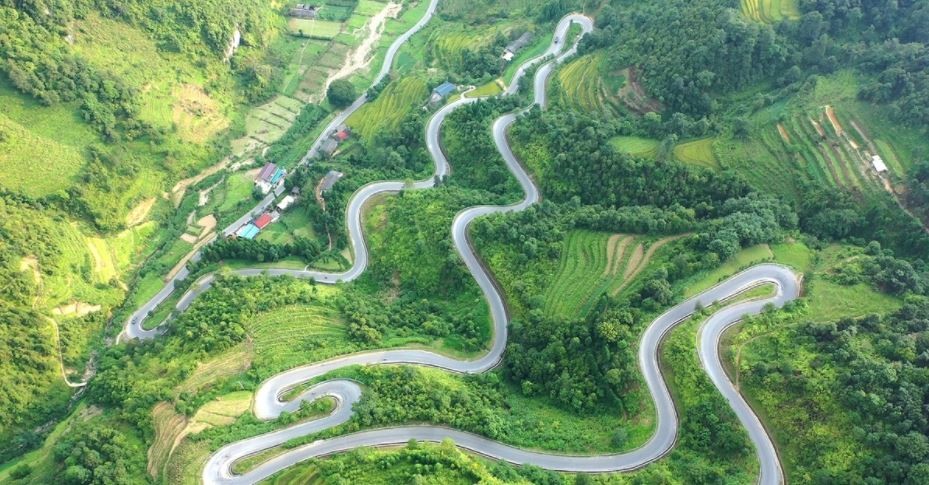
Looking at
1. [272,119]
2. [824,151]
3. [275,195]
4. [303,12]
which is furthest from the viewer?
[303,12]

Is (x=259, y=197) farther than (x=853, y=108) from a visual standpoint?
Yes

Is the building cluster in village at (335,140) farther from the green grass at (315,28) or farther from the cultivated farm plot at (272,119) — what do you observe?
the green grass at (315,28)

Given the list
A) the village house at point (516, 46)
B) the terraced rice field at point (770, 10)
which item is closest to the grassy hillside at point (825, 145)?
the terraced rice field at point (770, 10)

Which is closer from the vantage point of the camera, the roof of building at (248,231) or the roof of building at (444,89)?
the roof of building at (248,231)

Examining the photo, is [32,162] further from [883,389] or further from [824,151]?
[824,151]

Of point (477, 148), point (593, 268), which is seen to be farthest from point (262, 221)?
point (593, 268)

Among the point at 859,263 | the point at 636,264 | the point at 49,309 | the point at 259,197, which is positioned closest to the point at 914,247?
the point at 859,263

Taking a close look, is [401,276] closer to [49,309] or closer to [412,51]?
[49,309]
